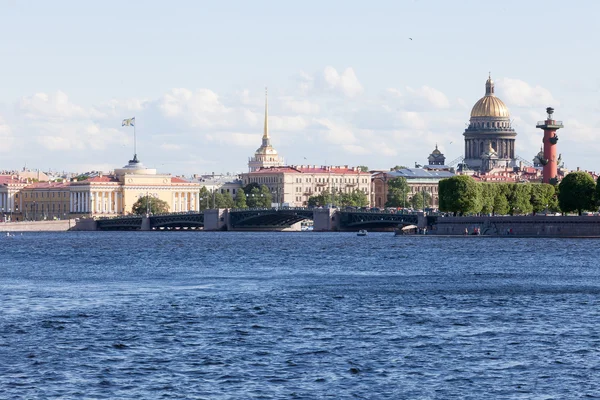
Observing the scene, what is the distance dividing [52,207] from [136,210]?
13.3 metres

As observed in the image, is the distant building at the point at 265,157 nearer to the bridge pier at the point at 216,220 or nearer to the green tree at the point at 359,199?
the green tree at the point at 359,199

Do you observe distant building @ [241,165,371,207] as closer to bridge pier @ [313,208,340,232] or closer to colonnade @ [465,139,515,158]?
colonnade @ [465,139,515,158]

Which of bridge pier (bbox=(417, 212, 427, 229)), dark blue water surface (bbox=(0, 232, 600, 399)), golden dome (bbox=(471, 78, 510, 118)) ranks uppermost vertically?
golden dome (bbox=(471, 78, 510, 118))

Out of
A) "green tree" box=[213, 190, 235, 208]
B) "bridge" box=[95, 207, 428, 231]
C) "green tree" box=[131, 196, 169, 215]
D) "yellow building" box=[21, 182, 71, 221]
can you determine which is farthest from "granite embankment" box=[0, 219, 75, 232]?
"green tree" box=[213, 190, 235, 208]

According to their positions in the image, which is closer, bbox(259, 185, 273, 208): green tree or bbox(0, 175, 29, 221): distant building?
bbox(259, 185, 273, 208): green tree

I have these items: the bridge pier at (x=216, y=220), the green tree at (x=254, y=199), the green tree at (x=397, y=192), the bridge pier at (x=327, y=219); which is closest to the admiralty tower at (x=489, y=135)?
the green tree at (x=397, y=192)

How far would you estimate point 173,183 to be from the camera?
139 m

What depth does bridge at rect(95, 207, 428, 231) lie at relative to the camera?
3674 inches

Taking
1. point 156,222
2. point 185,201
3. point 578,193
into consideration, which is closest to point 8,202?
point 185,201

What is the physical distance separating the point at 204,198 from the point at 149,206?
1737 cm

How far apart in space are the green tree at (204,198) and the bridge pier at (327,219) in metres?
42.7

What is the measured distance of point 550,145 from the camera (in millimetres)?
97125

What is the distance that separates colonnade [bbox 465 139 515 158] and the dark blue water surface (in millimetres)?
105773

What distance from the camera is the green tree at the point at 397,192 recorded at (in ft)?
453
